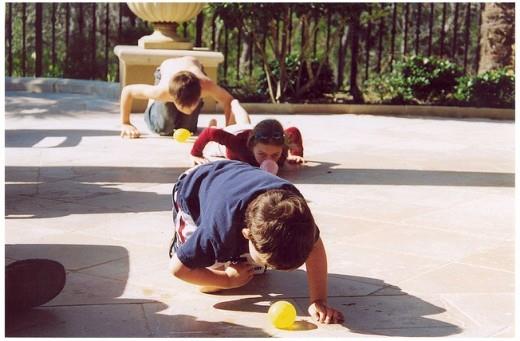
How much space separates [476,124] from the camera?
456 inches

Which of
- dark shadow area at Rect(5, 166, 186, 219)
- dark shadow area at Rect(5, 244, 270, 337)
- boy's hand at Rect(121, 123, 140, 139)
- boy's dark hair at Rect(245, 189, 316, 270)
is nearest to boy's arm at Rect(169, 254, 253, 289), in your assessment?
dark shadow area at Rect(5, 244, 270, 337)

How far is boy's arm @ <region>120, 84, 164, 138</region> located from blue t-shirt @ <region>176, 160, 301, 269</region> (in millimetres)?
4776

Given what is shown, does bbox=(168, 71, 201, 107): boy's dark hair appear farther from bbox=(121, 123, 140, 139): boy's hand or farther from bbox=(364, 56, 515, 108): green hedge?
bbox=(364, 56, 515, 108): green hedge

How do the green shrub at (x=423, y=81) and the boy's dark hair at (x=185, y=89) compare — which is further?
the green shrub at (x=423, y=81)

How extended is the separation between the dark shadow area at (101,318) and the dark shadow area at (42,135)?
4508 millimetres

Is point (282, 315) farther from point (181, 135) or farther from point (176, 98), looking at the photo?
point (181, 135)

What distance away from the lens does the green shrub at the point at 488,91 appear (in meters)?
12.8

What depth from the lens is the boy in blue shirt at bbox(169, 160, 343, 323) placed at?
3.38 m

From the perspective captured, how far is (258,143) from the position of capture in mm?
6105

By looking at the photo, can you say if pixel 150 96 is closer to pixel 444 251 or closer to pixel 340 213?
pixel 340 213

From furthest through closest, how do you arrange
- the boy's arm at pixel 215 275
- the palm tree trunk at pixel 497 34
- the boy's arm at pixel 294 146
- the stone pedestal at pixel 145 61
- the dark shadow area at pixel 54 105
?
the palm tree trunk at pixel 497 34 → the stone pedestal at pixel 145 61 → the dark shadow area at pixel 54 105 → the boy's arm at pixel 294 146 → the boy's arm at pixel 215 275

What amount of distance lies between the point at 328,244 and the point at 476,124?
7.05 meters

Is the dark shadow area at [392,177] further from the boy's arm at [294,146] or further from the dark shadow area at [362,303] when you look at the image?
the dark shadow area at [362,303]

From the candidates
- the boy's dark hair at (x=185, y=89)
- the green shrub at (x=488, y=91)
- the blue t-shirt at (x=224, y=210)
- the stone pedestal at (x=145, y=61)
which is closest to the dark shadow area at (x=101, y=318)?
the blue t-shirt at (x=224, y=210)
